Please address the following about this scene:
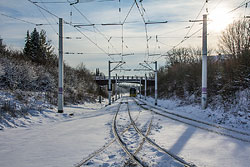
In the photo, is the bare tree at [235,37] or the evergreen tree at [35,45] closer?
the bare tree at [235,37]

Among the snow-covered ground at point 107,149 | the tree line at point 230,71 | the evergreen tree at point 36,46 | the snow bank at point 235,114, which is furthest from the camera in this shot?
the evergreen tree at point 36,46

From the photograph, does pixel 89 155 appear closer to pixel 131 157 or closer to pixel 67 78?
pixel 131 157

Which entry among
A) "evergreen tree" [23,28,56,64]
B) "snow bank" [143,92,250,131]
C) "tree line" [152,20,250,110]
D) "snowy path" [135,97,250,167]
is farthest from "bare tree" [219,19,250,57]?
"evergreen tree" [23,28,56,64]

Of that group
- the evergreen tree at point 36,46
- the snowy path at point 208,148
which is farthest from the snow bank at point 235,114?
the evergreen tree at point 36,46

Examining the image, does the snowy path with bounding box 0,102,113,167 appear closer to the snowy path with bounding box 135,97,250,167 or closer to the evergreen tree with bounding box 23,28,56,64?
the snowy path with bounding box 135,97,250,167

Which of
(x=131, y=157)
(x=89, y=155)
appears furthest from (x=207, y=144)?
(x=89, y=155)

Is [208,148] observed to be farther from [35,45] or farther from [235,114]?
[35,45]

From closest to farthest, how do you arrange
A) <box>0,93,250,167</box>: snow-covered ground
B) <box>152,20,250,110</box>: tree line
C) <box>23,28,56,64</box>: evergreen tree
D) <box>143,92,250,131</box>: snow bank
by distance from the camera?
<box>0,93,250,167</box>: snow-covered ground < <box>143,92,250,131</box>: snow bank < <box>152,20,250,110</box>: tree line < <box>23,28,56,64</box>: evergreen tree

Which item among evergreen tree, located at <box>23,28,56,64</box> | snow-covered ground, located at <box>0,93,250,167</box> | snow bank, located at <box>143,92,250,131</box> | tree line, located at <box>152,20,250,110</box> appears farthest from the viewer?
evergreen tree, located at <box>23,28,56,64</box>

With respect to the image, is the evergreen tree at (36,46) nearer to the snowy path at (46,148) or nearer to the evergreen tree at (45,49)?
the evergreen tree at (45,49)

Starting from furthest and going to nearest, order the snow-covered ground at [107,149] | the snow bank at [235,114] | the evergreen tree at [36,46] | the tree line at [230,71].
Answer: the evergreen tree at [36,46], the tree line at [230,71], the snow bank at [235,114], the snow-covered ground at [107,149]

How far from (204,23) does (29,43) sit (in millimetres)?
43942

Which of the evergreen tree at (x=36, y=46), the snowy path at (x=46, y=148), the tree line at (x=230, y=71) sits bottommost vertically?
the snowy path at (x=46, y=148)

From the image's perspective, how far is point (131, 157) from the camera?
6.25 m
